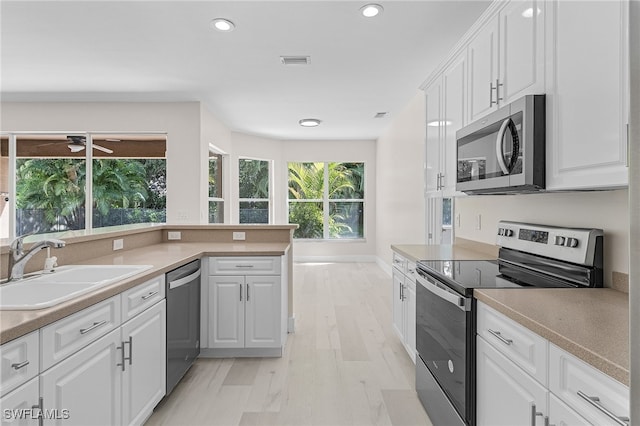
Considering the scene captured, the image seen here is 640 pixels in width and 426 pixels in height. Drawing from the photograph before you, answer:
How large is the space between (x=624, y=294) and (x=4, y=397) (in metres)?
2.18

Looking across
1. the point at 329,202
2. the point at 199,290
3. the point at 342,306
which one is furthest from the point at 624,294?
the point at 329,202

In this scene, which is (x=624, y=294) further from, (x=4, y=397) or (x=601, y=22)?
(x=4, y=397)

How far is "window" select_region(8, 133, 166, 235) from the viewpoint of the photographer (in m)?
4.86

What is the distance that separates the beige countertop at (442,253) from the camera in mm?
2468

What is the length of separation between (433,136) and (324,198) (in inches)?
190

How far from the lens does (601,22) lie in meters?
1.27

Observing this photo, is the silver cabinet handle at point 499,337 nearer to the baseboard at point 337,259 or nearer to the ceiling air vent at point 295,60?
the ceiling air vent at point 295,60

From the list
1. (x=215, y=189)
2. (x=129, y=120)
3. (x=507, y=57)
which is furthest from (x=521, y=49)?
(x=215, y=189)

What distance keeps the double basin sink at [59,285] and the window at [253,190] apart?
16.6 feet

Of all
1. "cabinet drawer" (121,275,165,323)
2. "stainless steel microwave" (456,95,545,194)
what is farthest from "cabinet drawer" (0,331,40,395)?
"stainless steel microwave" (456,95,545,194)

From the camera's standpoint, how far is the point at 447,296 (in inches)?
67.5

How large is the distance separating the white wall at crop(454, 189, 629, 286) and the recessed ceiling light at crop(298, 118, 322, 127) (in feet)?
11.1

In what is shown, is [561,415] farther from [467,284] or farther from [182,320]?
[182,320]

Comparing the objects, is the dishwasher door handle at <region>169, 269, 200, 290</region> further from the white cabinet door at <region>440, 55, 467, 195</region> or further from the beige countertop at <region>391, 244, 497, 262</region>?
the white cabinet door at <region>440, 55, 467, 195</region>
